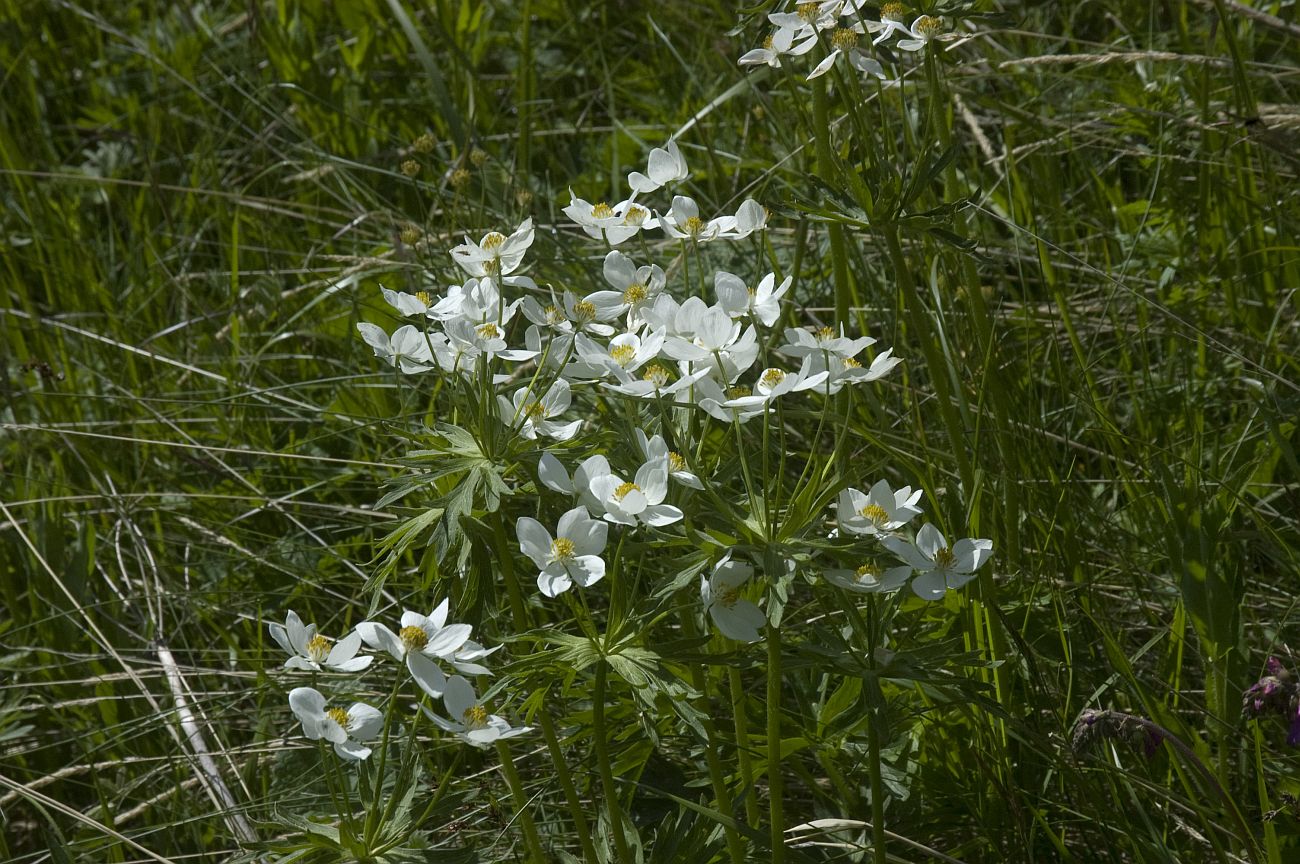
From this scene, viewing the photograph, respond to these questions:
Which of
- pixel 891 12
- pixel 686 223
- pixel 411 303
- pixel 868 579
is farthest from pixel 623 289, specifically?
pixel 891 12

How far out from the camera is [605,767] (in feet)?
4.63

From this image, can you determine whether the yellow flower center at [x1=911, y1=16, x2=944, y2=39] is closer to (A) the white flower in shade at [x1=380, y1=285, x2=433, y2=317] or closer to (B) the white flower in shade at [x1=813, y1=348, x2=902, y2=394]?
Result: (B) the white flower in shade at [x1=813, y1=348, x2=902, y2=394]

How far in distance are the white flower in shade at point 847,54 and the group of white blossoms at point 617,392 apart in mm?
268

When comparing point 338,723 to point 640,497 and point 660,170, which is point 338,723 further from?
point 660,170

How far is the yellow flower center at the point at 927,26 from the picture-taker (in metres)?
1.82

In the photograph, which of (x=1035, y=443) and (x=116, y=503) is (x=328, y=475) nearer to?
(x=116, y=503)

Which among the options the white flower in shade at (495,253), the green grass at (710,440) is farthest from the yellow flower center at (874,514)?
the white flower in shade at (495,253)

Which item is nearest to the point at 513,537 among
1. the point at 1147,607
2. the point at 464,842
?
the point at 464,842

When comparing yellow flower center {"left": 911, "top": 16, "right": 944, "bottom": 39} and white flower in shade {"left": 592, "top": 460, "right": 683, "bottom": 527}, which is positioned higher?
yellow flower center {"left": 911, "top": 16, "right": 944, "bottom": 39}

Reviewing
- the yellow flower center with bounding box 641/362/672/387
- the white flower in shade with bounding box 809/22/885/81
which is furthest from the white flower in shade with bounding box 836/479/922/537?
the white flower in shade with bounding box 809/22/885/81

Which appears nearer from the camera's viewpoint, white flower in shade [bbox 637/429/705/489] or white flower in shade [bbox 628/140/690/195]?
white flower in shade [bbox 637/429/705/489]

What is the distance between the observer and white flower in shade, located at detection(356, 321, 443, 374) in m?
1.56

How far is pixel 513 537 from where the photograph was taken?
6.43 feet

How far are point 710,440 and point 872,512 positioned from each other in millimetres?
1038
